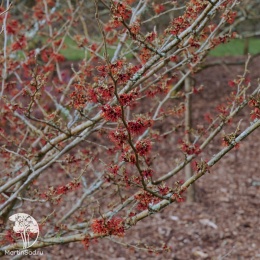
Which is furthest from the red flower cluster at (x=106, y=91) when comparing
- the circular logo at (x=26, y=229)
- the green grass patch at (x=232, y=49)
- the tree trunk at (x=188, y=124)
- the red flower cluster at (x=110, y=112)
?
the green grass patch at (x=232, y=49)

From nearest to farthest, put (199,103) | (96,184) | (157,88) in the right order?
(157,88) < (96,184) < (199,103)

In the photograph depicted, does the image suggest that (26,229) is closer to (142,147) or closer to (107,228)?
(107,228)

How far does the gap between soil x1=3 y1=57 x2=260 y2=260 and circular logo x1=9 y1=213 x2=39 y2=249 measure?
4.66 feet

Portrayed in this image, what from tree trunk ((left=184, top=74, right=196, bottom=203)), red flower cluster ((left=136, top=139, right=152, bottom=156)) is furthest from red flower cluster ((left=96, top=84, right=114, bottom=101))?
tree trunk ((left=184, top=74, right=196, bottom=203))

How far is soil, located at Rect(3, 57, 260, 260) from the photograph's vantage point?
5.57 meters

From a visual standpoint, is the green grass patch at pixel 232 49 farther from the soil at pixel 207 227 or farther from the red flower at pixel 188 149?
the red flower at pixel 188 149

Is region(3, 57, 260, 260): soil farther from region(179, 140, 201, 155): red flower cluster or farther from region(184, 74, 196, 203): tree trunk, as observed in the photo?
region(179, 140, 201, 155): red flower cluster

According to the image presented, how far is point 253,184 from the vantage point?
25.0 feet

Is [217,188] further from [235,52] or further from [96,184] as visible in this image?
[235,52]

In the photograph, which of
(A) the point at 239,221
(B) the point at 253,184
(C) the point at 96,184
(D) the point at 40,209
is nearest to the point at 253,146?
(B) the point at 253,184

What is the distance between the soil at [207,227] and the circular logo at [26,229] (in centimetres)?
142

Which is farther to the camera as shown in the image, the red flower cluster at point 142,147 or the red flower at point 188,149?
the red flower at point 188,149

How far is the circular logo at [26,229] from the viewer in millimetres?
3119

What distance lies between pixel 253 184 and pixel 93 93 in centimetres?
570
